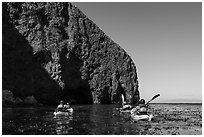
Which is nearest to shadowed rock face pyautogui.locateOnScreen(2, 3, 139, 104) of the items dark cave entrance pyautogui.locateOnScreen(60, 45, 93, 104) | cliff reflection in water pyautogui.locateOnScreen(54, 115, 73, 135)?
dark cave entrance pyautogui.locateOnScreen(60, 45, 93, 104)

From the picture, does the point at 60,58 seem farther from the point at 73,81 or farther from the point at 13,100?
the point at 13,100

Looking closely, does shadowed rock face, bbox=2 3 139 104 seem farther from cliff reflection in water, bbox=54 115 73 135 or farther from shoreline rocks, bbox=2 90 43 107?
cliff reflection in water, bbox=54 115 73 135

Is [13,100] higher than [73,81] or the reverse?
the reverse

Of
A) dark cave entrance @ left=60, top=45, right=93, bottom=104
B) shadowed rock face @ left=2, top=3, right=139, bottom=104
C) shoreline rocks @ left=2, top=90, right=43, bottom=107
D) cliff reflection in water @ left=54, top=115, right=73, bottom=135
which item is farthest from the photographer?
dark cave entrance @ left=60, top=45, right=93, bottom=104

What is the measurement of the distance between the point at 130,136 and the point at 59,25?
75.4 metres

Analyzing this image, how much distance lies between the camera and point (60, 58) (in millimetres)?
88000

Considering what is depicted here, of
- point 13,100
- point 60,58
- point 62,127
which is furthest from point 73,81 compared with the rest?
point 62,127

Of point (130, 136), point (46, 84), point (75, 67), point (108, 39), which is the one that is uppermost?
point (108, 39)

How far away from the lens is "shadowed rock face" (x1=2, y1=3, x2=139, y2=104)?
81.5 metres

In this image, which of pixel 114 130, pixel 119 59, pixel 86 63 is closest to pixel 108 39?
pixel 119 59

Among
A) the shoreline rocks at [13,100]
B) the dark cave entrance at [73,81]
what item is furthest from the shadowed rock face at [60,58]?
the shoreline rocks at [13,100]

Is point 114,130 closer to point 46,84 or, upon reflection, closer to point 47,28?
point 46,84

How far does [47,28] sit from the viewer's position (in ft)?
299

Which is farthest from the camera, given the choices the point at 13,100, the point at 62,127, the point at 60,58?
the point at 60,58
